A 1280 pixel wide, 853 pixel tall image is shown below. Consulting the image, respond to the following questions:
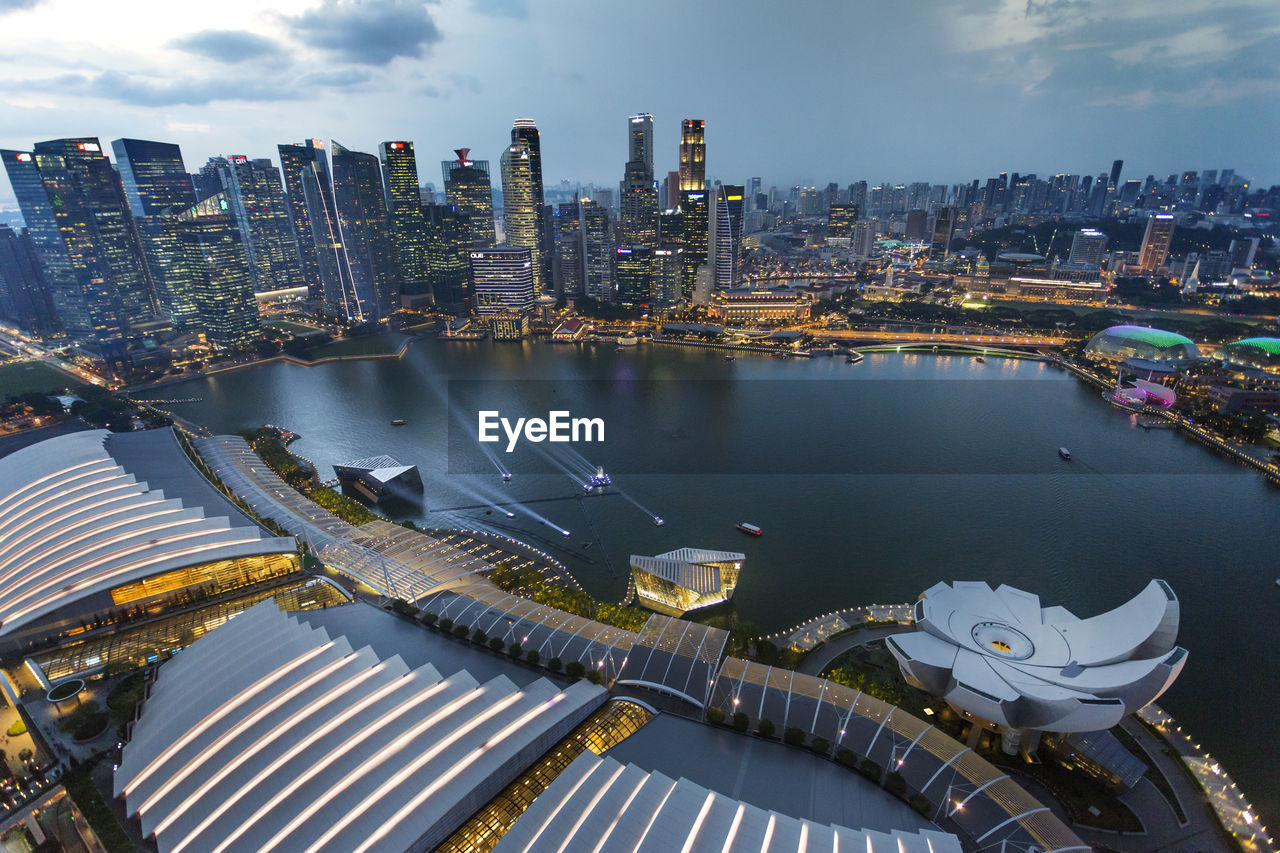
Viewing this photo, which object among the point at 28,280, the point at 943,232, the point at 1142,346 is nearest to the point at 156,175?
the point at 28,280

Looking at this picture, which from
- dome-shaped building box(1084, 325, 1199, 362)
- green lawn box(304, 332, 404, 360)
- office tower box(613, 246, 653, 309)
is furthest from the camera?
office tower box(613, 246, 653, 309)

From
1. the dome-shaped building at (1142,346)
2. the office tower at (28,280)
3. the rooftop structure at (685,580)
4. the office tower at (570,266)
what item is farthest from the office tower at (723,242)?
the office tower at (28,280)

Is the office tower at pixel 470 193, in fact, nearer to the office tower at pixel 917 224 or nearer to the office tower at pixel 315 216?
the office tower at pixel 315 216

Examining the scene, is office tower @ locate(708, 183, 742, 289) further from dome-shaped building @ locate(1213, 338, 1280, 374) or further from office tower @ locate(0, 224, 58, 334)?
office tower @ locate(0, 224, 58, 334)

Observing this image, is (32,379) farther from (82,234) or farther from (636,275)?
(636,275)

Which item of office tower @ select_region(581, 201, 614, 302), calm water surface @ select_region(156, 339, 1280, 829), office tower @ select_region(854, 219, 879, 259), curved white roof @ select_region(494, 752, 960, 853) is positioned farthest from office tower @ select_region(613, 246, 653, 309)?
curved white roof @ select_region(494, 752, 960, 853)
